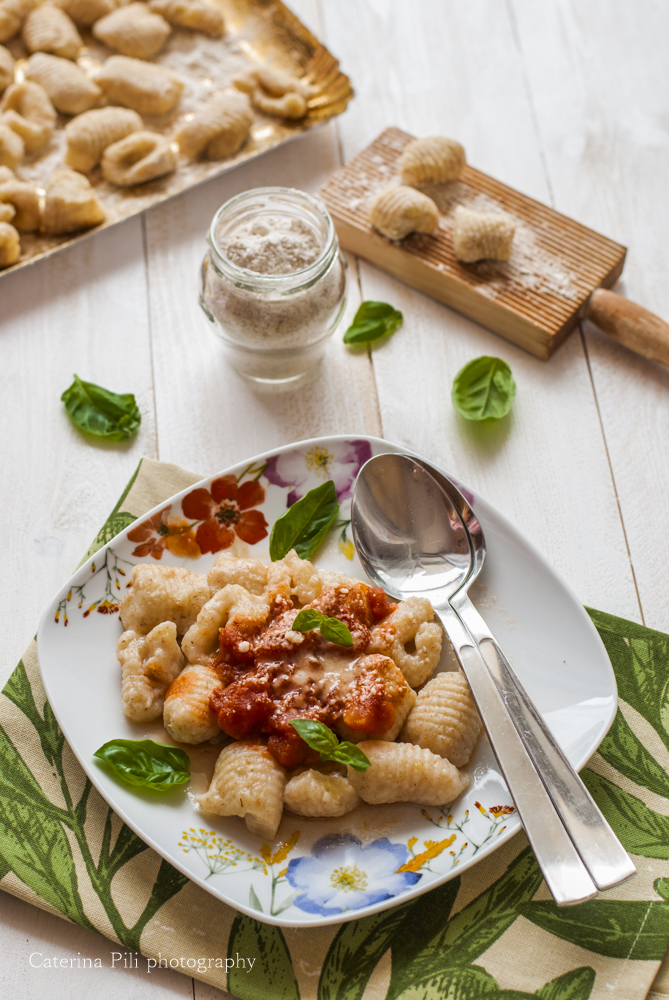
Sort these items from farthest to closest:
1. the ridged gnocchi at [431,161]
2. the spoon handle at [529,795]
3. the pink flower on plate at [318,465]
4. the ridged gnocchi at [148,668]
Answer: the ridged gnocchi at [431,161], the pink flower on plate at [318,465], the ridged gnocchi at [148,668], the spoon handle at [529,795]

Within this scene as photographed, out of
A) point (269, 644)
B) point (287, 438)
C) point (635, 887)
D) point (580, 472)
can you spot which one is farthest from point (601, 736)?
point (287, 438)

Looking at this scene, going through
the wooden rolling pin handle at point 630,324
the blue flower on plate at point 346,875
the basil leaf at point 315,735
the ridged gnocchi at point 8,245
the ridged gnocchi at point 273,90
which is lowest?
the blue flower on plate at point 346,875

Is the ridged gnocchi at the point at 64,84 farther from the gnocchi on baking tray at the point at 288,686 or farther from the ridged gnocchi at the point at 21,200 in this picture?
the gnocchi on baking tray at the point at 288,686

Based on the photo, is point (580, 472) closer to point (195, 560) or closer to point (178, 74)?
point (195, 560)

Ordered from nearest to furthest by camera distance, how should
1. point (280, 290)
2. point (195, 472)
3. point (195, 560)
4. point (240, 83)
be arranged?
point (195, 560) → point (280, 290) → point (195, 472) → point (240, 83)

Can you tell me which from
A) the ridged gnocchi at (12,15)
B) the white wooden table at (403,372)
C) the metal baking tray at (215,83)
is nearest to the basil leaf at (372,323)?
the white wooden table at (403,372)

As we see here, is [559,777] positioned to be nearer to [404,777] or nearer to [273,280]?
[404,777]
